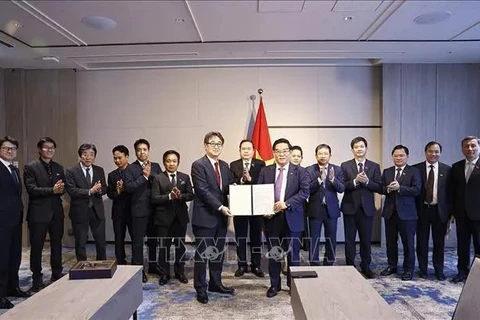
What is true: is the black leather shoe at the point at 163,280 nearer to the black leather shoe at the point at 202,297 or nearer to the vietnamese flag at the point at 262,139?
the black leather shoe at the point at 202,297

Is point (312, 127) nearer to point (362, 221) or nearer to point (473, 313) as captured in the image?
point (362, 221)

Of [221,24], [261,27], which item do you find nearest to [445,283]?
[261,27]

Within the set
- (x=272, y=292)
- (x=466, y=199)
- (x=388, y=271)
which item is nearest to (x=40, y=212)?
(x=272, y=292)

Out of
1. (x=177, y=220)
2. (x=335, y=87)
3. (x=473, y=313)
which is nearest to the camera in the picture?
(x=473, y=313)

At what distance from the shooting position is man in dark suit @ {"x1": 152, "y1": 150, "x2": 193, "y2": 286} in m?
4.16

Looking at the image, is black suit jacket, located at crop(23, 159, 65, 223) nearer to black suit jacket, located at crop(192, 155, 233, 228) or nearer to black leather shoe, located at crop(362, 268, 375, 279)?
black suit jacket, located at crop(192, 155, 233, 228)

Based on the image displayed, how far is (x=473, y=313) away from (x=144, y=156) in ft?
11.7

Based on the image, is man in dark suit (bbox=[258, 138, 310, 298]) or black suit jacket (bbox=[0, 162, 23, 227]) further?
man in dark suit (bbox=[258, 138, 310, 298])

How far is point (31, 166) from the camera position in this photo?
400 centimetres

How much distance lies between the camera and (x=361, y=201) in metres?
4.27

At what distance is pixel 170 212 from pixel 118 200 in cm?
70

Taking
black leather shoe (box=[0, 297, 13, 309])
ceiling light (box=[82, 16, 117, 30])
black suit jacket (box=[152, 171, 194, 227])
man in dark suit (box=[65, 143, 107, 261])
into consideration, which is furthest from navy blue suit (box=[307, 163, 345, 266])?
black leather shoe (box=[0, 297, 13, 309])

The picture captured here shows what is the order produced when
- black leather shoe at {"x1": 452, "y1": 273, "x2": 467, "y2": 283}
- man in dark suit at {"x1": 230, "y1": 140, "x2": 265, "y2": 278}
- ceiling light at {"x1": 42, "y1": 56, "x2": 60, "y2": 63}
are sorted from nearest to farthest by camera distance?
black leather shoe at {"x1": 452, "y1": 273, "x2": 467, "y2": 283} < man in dark suit at {"x1": 230, "y1": 140, "x2": 265, "y2": 278} < ceiling light at {"x1": 42, "y1": 56, "x2": 60, "y2": 63}

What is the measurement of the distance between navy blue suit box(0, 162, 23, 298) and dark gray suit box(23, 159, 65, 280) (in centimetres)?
21
